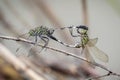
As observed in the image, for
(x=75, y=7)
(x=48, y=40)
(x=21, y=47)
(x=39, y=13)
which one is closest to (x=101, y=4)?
(x=75, y=7)

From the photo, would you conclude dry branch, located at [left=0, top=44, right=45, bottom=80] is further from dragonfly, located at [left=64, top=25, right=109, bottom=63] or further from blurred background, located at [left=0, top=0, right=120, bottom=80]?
dragonfly, located at [left=64, top=25, right=109, bottom=63]

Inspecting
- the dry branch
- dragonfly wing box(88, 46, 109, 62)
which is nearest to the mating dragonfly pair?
dragonfly wing box(88, 46, 109, 62)

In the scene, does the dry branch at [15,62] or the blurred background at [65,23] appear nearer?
the blurred background at [65,23]

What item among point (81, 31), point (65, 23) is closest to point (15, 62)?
point (65, 23)

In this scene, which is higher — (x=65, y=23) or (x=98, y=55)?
(x=65, y=23)

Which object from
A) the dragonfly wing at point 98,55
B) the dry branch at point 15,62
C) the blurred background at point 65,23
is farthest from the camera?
the dry branch at point 15,62

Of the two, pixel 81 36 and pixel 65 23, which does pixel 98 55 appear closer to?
pixel 81 36

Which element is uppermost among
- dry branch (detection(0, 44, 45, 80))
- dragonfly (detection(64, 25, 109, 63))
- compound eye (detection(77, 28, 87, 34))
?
compound eye (detection(77, 28, 87, 34))

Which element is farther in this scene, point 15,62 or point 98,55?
point 15,62

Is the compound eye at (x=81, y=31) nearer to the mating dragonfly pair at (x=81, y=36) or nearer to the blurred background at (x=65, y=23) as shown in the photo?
the mating dragonfly pair at (x=81, y=36)

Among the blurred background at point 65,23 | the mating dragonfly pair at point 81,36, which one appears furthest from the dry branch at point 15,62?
the mating dragonfly pair at point 81,36
